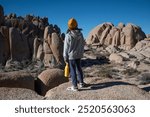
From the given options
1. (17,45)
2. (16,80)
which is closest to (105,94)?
(16,80)

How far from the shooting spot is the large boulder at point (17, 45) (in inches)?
1142

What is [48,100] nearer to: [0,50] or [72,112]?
[72,112]

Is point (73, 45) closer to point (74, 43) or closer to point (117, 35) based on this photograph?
point (74, 43)

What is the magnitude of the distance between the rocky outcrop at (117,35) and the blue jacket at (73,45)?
41587 mm

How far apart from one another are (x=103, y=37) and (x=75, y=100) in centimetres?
4743

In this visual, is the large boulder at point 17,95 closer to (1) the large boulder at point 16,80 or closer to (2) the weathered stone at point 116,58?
(1) the large boulder at point 16,80

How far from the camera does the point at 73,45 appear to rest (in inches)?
293

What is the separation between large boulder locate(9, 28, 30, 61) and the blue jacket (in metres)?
22.3

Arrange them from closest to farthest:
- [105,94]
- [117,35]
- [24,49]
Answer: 1. [105,94]
2. [24,49]
3. [117,35]

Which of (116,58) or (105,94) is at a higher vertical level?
(116,58)

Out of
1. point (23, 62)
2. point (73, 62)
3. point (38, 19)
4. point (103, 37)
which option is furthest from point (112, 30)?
point (73, 62)

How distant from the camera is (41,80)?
11.2 m

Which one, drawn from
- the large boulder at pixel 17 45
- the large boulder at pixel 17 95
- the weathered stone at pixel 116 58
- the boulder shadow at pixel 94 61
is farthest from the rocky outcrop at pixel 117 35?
the large boulder at pixel 17 95

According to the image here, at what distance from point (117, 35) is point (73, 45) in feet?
146
